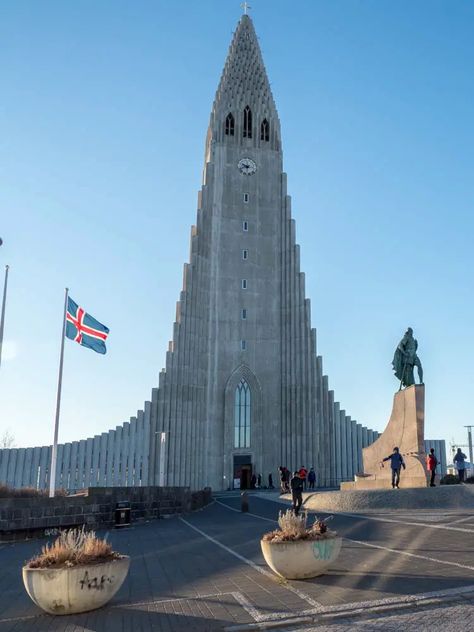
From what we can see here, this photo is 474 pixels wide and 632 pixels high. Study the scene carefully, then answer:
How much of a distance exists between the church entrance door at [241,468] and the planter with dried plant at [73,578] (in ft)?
139

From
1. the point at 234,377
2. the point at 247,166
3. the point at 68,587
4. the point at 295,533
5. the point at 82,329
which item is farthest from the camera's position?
the point at 247,166

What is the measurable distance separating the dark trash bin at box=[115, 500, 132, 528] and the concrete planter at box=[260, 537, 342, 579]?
13037 millimetres

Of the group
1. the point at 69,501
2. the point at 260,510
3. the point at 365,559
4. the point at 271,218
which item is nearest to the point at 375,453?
the point at 260,510

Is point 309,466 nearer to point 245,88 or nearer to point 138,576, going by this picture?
point 245,88

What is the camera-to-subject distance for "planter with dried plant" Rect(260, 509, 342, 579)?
8703mm

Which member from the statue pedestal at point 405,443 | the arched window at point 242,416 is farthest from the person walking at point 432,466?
the arched window at point 242,416

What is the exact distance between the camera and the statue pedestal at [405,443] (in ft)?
78.4

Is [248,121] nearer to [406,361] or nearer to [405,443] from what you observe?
[406,361]

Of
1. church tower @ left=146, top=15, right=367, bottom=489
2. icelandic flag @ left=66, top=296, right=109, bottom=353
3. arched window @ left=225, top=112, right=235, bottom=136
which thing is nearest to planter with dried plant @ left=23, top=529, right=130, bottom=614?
icelandic flag @ left=66, top=296, right=109, bottom=353

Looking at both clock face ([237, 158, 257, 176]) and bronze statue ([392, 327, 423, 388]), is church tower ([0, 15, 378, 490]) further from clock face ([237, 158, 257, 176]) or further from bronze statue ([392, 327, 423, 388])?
bronze statue ([392, 327, 423, 388])

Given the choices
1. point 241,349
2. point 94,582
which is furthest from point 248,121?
point 94,582

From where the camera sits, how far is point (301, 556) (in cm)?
870

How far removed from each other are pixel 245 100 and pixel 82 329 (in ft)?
146

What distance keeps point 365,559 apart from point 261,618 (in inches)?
157
